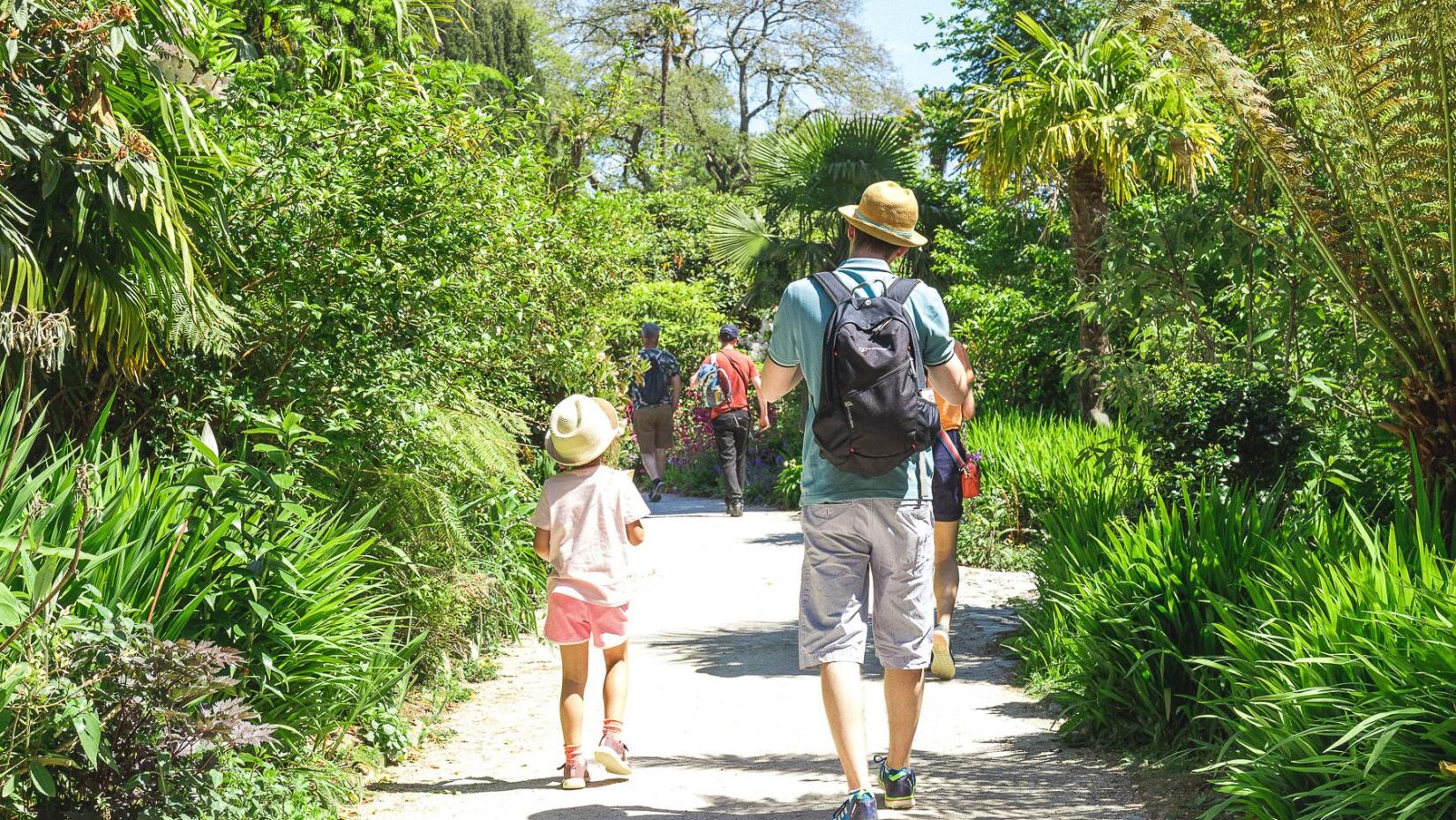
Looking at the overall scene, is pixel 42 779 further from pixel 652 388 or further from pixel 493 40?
pixel 493 40

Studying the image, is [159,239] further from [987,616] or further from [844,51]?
[844,51]

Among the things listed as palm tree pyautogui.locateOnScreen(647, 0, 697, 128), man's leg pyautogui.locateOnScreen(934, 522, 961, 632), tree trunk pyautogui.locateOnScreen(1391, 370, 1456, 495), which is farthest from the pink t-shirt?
palm tree pyautogui.locateOnScreen(647, 0, 697, 128)

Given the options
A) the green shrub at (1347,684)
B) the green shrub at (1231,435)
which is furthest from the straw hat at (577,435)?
the green shrub at (1231,435)

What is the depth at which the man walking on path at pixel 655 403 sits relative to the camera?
48.2ft

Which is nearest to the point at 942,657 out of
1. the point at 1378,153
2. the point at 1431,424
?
the point at 1431,424

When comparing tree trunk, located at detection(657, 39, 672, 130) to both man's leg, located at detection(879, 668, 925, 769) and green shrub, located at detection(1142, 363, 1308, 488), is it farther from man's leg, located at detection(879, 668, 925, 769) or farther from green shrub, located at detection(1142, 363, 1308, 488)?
man's leg, located at detection(879, 668, 925, 769)

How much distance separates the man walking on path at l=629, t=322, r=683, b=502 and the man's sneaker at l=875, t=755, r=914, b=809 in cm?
1028

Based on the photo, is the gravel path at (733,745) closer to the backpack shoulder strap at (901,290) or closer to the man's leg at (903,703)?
the man's leg at (903,703)

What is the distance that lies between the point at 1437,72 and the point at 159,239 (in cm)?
479

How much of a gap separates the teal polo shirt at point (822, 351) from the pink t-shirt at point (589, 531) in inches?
38.4

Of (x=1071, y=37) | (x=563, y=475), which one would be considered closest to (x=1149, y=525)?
(x=563, y=475)

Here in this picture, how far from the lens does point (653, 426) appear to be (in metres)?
15.1

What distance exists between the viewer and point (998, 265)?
1666cm

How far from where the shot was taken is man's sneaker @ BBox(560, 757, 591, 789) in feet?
16.0
